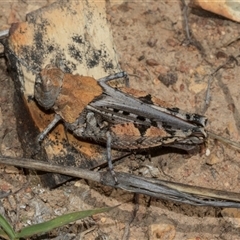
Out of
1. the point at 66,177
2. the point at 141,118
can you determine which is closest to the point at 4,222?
the point at 66,177

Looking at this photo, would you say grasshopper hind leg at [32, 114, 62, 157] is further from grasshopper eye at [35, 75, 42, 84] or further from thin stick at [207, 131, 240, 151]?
thin stick at [207, 131, 240, 151]

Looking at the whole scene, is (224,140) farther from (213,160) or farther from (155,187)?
(155,187)

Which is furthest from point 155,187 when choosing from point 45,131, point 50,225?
point 45,131

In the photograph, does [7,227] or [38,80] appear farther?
[38,80]

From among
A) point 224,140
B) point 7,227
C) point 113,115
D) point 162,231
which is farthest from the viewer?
point 224,140

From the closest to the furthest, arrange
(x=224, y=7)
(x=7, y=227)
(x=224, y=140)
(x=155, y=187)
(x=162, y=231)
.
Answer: (x=7, y=227), (x=155, y=187), (x=162, y=231), (x=224, y=140), (x=224, y=7)

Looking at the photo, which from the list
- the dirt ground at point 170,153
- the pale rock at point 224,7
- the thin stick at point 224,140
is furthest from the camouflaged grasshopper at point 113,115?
the pale rock at point 224,7

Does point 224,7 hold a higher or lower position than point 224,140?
higher
